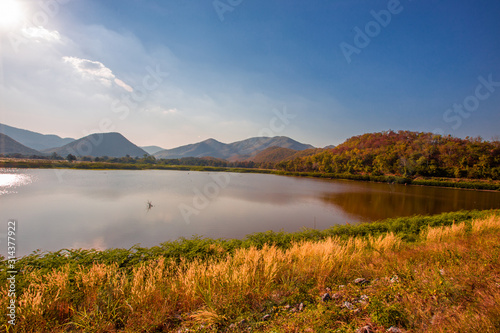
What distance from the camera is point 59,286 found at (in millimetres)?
3734

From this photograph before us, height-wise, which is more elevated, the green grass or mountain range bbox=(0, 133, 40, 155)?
mountain range bbox=(0, 133, 40, 155)

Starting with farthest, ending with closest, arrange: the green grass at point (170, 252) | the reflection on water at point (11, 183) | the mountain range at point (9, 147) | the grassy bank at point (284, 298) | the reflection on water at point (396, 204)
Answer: the mountain range at point (9, 147) < the reflection on water at point (11, 183) < the reflection on water at point (396, 204) < the green grass at point (170, 252) < the grassy bank at point (284, 298)

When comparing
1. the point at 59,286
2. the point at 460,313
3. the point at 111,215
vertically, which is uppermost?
the point at 460,313

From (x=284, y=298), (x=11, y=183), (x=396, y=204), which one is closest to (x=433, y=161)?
(x=396, y=204)

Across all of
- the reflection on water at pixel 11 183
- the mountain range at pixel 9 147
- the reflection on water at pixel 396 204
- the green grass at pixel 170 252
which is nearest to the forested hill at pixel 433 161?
the reflection on water at pixel 396 204

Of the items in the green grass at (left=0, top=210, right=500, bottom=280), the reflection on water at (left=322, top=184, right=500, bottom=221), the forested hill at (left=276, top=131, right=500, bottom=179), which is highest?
the forested hill at (left=276, top=131, right=500, bottom=179)

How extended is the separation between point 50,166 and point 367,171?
10724 centimetres

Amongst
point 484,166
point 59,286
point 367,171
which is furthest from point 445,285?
point 367,171

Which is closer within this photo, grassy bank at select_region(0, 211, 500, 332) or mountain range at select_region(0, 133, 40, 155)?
grassy bank at select_region(0, 211, 500, 332)

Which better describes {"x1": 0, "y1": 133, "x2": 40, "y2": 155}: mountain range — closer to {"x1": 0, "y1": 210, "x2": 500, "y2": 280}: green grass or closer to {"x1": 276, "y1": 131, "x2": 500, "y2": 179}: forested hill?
{"x1": 0, "y1": 210, "x2": 500, "y2": 280}: green grass

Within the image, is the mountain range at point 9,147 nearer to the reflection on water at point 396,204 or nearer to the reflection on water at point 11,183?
the reflection on water at point 11,183

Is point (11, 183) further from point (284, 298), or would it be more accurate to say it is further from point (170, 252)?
point (284, 298)

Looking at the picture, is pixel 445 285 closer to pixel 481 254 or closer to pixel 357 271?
pixel 357 271

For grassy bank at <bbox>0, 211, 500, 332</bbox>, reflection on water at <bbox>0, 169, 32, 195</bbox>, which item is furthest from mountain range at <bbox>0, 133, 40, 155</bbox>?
grassy bank at <bbox>0, 211, 500, 332</bbox>
